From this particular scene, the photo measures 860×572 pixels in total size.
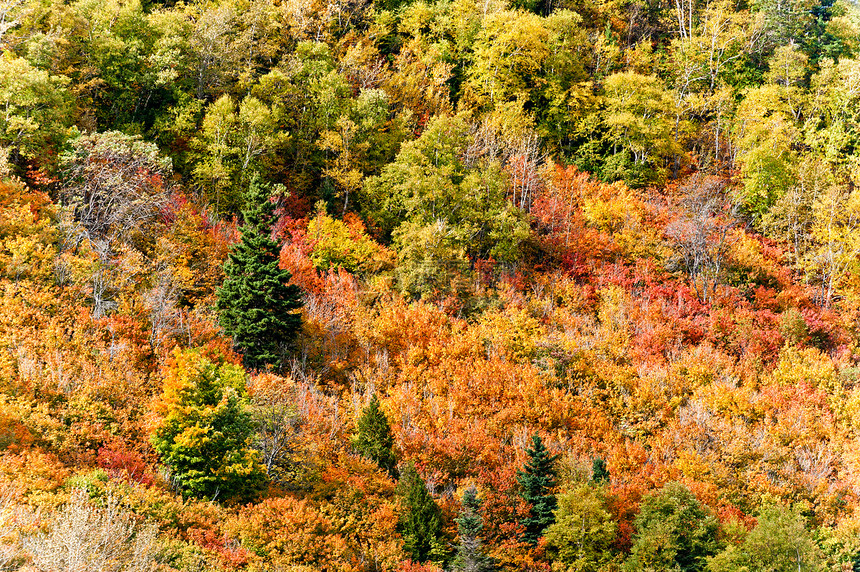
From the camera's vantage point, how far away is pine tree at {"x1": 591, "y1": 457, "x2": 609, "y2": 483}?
106ft

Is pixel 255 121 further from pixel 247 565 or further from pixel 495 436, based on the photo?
pixel 247 565

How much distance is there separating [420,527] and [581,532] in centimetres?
684

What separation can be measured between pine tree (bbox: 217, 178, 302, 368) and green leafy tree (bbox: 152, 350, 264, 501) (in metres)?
6.95

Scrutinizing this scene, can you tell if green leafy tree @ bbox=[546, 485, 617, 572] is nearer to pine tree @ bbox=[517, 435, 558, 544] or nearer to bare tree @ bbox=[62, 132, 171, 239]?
pine tree @ bbox=[517, 435, 558, 544]

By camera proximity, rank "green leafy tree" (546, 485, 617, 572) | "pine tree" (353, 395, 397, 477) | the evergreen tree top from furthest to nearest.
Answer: the evergreen tree top → "pine tree" (353, 395, 397, 477) → "green leafy tree" (546, 485, 617, 572)

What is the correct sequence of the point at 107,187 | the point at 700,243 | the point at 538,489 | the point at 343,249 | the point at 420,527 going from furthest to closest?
the point at 700,243 → the point at 343,249 → the point at 107,187 → the point at 538,489 → the point at 420,527

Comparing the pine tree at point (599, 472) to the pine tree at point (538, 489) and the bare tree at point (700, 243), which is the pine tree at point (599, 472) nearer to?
the pine tree at point (538, 489)

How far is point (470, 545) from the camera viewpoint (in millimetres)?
26859

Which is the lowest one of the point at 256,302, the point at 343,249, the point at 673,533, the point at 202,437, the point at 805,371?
the point at 673,533

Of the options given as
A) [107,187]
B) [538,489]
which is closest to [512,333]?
[538,489]

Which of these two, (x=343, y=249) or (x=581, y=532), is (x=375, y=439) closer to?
(x=581, y=532)

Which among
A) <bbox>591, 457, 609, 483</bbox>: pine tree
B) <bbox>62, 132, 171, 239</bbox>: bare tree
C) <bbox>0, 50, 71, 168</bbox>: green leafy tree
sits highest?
<bbox>0, 50, 71, 168</bbox>: green leafy tree

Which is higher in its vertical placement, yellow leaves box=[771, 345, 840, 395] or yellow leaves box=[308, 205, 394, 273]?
yellow leaves box=[308, 205, 394, 273]

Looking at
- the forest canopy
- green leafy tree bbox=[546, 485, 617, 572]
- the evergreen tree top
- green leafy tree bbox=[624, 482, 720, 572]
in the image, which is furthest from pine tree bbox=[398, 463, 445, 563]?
green leafy tree bbox=[624, 482, 720, 572]
